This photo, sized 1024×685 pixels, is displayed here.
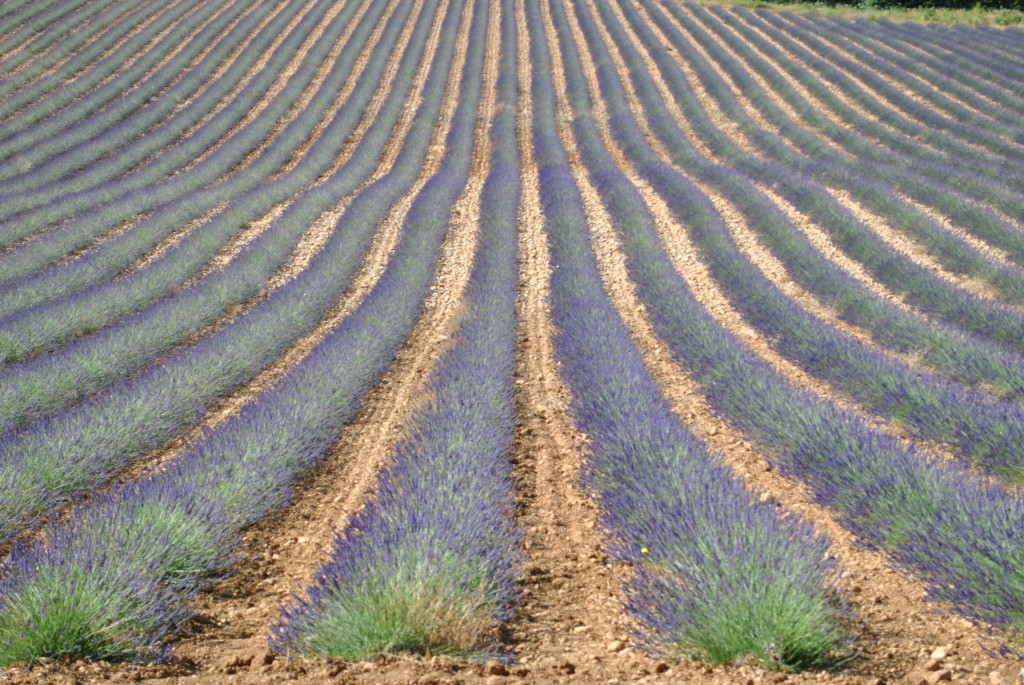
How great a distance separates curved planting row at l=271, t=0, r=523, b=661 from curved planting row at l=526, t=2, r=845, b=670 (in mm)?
619

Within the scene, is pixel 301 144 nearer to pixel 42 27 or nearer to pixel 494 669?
pixel 42 27

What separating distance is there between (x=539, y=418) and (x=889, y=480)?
2.96 meters

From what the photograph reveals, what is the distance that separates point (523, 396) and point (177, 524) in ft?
11.9

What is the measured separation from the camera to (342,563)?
3.57 meters

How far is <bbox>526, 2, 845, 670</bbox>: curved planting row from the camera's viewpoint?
283 cm

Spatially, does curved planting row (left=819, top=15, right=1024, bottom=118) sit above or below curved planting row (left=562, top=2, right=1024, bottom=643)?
above

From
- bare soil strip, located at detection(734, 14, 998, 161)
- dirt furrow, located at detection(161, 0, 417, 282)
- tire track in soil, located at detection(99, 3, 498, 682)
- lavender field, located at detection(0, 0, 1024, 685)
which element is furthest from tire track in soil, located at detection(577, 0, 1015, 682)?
bare soil strip, located at detection(734, 14, 998, 161)

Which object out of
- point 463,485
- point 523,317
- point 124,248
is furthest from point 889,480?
point 124,248

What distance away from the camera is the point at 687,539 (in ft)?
12.0

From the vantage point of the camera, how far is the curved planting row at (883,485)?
3.20 m

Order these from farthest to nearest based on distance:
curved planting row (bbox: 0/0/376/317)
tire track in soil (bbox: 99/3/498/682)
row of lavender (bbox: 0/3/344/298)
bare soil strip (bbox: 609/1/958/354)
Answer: row of lavender (bbox: 0/3/344/298) → curved planting row (bbox: 0/0/376/317) → bare soil strip (bbox: 609/1/958/354) → tire track in soil (bbox: 99/3/498/682)

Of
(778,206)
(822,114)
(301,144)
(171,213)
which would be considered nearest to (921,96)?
(822,114)

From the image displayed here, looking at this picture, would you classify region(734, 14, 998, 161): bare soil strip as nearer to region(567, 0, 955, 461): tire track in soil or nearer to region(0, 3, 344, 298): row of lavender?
region(567, 0, 955, 461): tire track in soil

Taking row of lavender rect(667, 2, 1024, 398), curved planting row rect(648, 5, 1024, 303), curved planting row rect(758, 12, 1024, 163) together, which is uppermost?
curved planting row rect(758, 12, 1024, 163)
